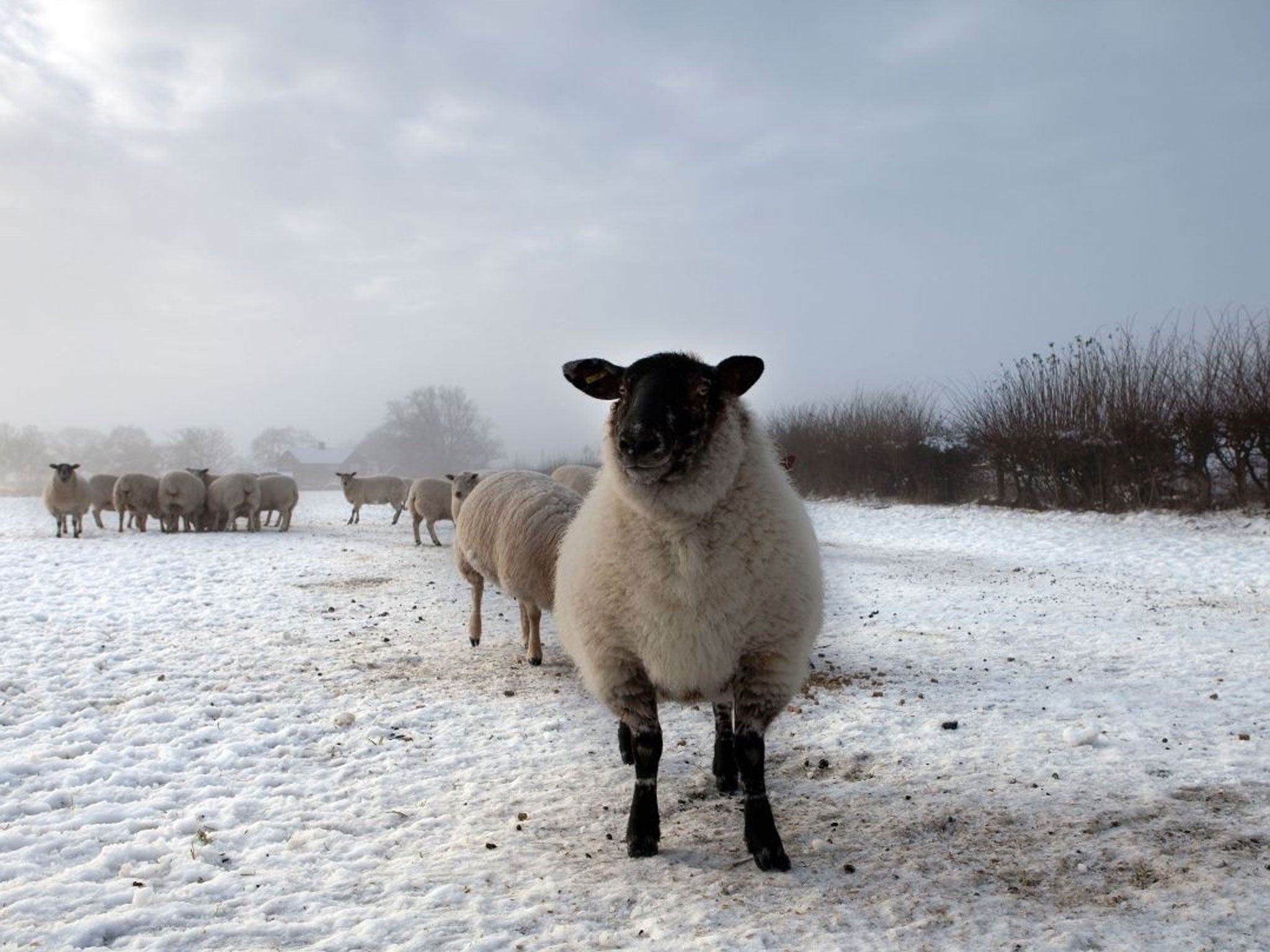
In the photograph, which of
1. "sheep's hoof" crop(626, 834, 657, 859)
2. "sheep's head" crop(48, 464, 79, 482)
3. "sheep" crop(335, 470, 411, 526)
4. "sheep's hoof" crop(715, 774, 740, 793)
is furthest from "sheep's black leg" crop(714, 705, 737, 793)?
"sheep" crop(335, 470, 411, 526)

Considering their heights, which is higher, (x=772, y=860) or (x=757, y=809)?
(x=757, y=809)

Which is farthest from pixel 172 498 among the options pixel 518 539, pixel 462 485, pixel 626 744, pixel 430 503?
pixel 626 744

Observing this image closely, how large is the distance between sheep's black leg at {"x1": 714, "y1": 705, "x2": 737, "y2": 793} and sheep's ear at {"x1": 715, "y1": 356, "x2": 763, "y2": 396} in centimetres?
174

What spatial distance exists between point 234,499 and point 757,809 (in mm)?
20437

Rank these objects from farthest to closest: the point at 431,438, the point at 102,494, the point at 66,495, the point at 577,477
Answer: the point at 431,438
the point at 102,494
the point at 66,495
the point at 577,477

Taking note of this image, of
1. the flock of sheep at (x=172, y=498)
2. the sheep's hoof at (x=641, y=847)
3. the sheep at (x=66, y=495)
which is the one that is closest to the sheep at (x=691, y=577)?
the sheep's hoof at (x=641, y=847)

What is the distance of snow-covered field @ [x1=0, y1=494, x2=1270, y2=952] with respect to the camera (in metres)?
3.06

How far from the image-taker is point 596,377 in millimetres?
4098

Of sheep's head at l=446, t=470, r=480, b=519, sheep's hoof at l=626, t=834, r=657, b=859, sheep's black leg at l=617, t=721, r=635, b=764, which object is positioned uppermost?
sheep's head at l=446, t=470, r=480, b=519

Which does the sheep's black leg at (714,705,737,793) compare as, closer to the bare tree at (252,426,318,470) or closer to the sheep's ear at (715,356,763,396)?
the sheep's ear at (715,356,763,396)

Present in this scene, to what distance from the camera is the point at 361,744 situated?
523 centimetres

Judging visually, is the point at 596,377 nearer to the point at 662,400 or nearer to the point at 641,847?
the point at 662,400

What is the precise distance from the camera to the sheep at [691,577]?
147 inches

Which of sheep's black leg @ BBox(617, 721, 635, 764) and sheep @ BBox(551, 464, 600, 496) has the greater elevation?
sheep @ BBox(551, 464, 600, 496)
